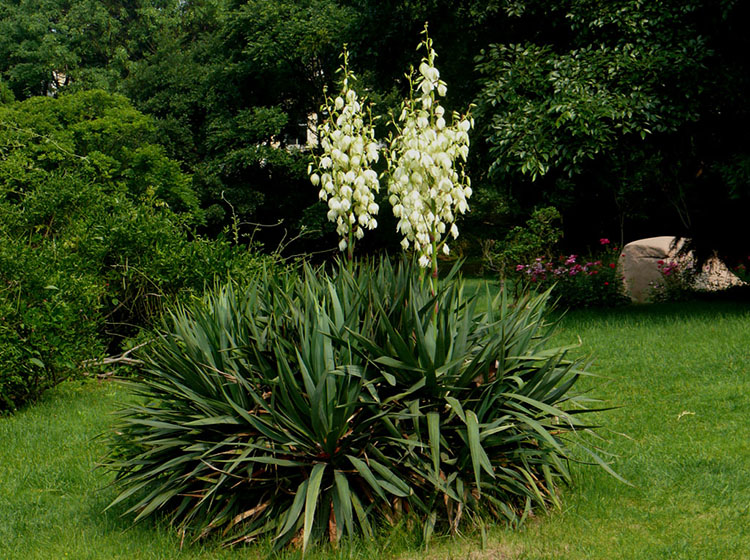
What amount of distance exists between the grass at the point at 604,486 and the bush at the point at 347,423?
19cm

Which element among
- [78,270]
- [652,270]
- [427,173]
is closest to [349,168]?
[427,173]

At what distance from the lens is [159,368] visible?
5.26 meters

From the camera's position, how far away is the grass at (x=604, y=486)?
449 centimetres

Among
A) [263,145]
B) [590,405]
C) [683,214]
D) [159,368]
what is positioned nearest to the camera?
[159,368]

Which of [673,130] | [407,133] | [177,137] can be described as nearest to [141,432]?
[407,133]

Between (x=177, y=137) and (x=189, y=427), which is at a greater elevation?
(x=177, y=137)

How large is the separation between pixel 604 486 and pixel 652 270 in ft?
33.1

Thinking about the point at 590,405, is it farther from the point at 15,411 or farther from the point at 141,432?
the point at 15,411

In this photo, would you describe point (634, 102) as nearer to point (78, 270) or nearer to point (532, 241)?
point (532, 241)

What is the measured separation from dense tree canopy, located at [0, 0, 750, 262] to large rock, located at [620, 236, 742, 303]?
79cm

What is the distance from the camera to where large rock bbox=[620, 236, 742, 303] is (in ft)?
48.1

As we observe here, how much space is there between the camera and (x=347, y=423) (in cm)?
447

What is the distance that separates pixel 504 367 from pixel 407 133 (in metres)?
1.95

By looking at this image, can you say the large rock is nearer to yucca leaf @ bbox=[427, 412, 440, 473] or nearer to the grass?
the grass
